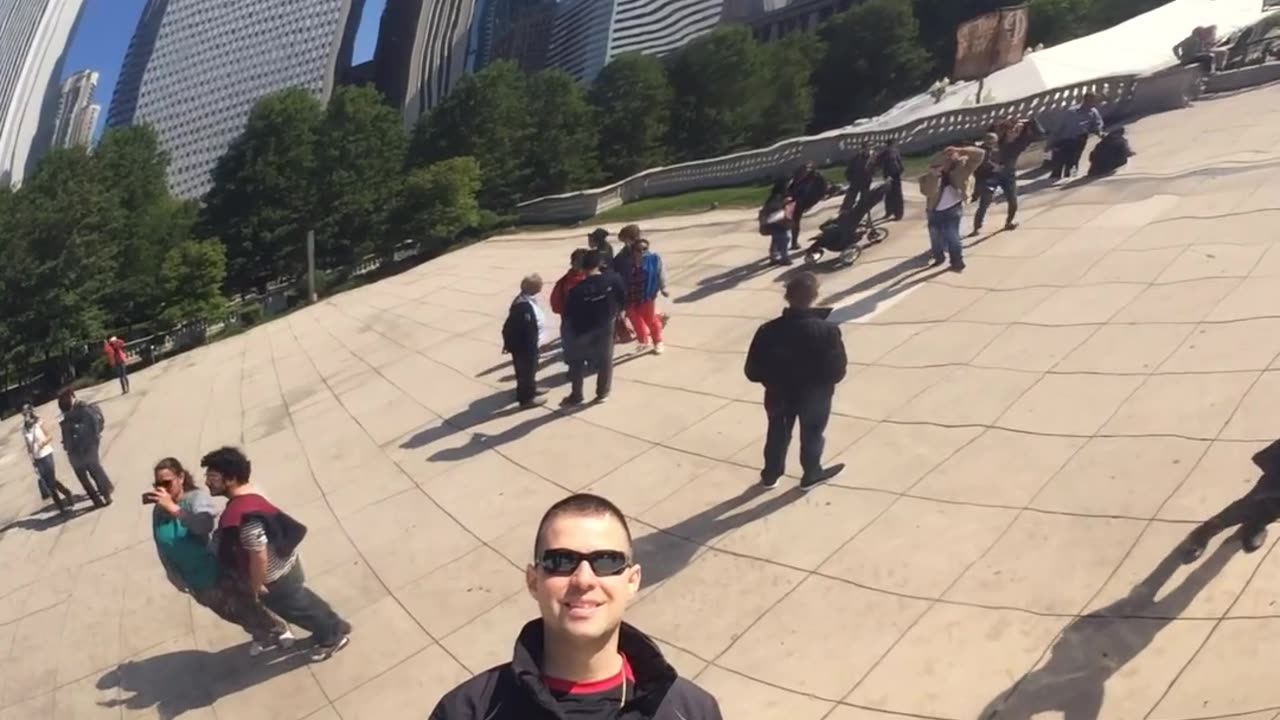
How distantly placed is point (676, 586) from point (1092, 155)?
10880mm

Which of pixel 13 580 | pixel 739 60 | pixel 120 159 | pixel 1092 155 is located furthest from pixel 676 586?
pixel 739 60

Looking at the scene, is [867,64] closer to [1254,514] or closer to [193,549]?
[1254,514]

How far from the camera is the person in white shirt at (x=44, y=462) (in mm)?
10664

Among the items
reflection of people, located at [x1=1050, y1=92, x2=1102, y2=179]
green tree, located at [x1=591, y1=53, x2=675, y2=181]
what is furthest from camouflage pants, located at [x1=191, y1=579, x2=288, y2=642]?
green tree, located at [x1=591, y1=53, x2=675, y2=181]

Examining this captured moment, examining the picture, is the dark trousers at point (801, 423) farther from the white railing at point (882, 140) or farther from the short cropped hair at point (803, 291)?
the white railing at point (882, 140)

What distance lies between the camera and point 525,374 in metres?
9.39

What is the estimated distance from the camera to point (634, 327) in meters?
10.6

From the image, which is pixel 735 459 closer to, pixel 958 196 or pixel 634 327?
pixel 634 327

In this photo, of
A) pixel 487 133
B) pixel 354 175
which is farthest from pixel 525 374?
Result: pixel 487 133

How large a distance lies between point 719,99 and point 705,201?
32.2m

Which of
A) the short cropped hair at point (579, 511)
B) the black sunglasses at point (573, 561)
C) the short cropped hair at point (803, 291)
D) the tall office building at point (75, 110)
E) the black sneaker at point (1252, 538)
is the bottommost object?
the black sneaker at point (1252, 538)

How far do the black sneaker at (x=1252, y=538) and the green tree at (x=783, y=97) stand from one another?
52584mm

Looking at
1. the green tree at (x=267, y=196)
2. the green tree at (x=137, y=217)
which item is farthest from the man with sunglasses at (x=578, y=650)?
the green tree at (x=267, y=196)

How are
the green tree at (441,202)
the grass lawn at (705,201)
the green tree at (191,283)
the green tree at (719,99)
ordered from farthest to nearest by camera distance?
the green tree at (719,99), the green tree at (441,202), the green tree at (191,283), the grass lawn at (705,201)
